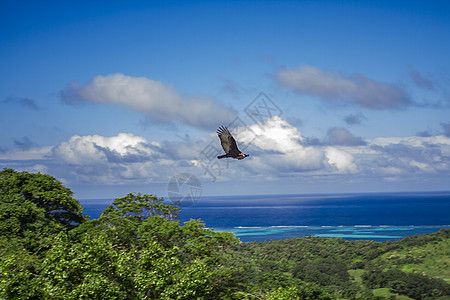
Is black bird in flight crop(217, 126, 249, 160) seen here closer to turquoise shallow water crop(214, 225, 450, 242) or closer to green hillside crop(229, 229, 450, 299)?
green hillside crop(229, 229, 450, 299)

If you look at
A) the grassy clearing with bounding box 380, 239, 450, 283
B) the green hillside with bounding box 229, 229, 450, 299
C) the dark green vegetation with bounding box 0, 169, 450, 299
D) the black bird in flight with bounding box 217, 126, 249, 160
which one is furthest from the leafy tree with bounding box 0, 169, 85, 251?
the grassy clearing with bounding box 380, 239, 450, 283

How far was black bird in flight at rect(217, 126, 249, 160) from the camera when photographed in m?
13.1

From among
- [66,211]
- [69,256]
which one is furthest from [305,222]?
[69,256]

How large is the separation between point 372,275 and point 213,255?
3350 cm

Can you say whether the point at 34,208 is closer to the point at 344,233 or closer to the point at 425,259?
the point at 425,259

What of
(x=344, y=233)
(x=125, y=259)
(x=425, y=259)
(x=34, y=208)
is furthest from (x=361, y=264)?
(x=344, y=233)

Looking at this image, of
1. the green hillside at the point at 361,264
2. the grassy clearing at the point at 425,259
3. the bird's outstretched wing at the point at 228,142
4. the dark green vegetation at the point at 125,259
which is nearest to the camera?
the bird's outstretched wing at the point at 228,142

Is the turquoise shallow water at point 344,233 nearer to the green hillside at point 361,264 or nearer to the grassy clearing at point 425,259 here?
the green hillside at point 361,264

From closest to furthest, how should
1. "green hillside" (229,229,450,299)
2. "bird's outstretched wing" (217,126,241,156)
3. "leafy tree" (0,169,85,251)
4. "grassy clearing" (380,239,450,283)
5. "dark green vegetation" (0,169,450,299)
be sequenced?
"bird's outstretched wing" (217,126,241,156) < "dark green vegetation" (0,169,450,299) < "leafy tree" (0,169,85,251) < "green hillside" (229,229,450,299) < "grassy clearing" (380,239,450,283)

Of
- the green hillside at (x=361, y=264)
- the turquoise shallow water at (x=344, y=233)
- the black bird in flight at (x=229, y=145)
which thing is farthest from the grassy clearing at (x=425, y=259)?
the black bird in flight at (x=229, y=145)

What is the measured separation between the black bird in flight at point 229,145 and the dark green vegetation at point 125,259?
795cm

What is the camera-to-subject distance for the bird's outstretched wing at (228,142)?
13086 millimetres

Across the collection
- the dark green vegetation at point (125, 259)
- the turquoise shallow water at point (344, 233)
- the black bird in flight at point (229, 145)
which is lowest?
the turquoise shallow water at point (344, 233)

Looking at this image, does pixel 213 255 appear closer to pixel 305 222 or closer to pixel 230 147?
pixel 230 147
